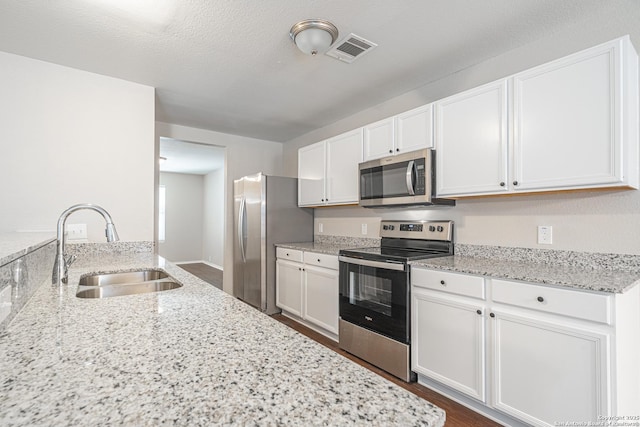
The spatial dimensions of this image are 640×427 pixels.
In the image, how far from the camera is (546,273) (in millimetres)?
1645

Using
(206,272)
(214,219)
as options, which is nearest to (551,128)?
(206,272)

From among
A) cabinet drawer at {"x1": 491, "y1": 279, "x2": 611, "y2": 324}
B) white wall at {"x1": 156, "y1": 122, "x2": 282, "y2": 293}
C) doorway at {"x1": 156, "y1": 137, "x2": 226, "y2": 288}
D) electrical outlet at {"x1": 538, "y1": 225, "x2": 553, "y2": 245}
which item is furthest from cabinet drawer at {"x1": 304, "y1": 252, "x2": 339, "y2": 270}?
doorway at {"x1": 156, "y1": 137, "x2": 226, "y2": 288}

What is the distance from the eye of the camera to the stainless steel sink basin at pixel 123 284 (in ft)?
5.09

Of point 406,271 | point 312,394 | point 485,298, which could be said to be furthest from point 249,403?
point 406,271

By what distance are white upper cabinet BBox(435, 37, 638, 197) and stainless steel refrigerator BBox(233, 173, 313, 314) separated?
2.06 meters

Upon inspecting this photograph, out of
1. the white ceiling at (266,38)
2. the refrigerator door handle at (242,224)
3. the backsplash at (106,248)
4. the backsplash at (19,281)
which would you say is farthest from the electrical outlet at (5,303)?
the refrigerator door handle at (242,224)

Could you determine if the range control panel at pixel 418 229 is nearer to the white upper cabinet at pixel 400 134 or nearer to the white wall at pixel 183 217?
the white upper cabinet at pixel 400 134

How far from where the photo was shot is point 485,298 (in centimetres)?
173

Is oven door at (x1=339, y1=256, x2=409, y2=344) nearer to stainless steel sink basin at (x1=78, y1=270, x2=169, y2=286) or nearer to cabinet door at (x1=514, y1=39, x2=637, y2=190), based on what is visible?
cabinet door at (x1=514, y1=39, x2=637, y2=190)

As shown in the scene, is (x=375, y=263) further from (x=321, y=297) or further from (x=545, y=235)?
(x=545, y=235)

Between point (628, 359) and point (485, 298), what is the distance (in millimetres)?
625

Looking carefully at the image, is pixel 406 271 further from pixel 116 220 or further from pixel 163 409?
pixel 116 220

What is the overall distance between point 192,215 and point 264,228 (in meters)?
5.14

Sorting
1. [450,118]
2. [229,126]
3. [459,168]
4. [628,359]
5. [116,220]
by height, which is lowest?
[628,359]
